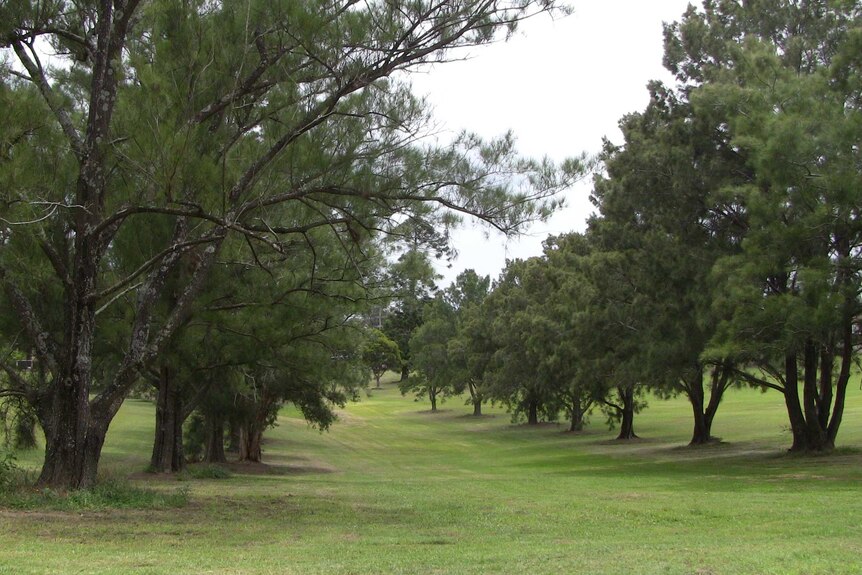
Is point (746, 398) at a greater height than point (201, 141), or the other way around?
point (201, 141)

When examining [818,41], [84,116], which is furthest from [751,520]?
[818,41]

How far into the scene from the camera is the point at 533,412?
59812mm

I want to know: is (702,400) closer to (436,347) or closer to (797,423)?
(797,423)

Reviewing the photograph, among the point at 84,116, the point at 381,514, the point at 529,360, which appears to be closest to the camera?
the point at 381,514

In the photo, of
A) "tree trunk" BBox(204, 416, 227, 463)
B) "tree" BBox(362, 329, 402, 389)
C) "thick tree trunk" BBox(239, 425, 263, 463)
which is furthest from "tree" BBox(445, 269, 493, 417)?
"tree trunk" BBox(204, 416, 227, 463)

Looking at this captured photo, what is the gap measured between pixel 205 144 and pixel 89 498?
4.98 m

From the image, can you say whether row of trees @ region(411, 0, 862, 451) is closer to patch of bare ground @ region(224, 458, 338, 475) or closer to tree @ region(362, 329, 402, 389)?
patch of bare ground @ region(224, 458, 338, 475)

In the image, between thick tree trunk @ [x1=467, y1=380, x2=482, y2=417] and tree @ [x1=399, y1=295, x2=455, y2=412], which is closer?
thick tree trunk @ [x1=467, y1=380, x2=482, y2=417]

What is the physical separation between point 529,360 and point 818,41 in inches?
1051

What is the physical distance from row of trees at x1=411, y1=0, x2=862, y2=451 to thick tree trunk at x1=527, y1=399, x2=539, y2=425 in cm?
2299

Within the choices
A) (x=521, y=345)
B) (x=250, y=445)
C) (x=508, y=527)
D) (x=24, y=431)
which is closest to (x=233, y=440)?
(x=250, y=445)

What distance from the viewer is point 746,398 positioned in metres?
66.0

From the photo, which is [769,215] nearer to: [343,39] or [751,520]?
[751,520]

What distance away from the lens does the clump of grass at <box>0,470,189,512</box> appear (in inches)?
444
